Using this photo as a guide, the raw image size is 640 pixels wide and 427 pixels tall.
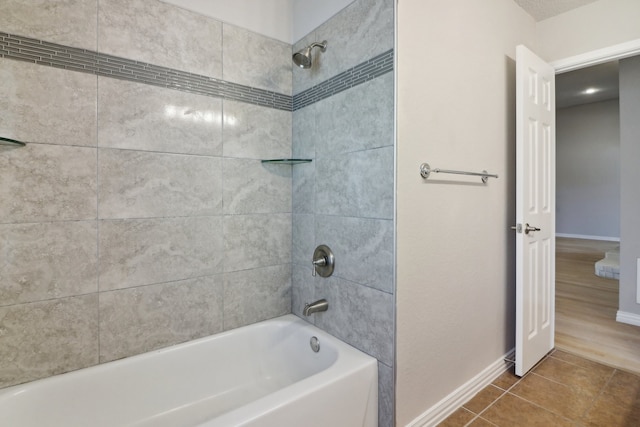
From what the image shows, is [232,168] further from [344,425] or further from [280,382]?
[344,425]

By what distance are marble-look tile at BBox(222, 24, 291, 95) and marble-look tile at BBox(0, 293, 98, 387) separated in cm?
139

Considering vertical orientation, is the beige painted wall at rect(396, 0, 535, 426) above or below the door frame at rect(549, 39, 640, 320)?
below

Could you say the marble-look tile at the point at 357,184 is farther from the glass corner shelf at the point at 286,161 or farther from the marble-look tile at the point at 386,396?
the marble-look tile at the point at 386,396

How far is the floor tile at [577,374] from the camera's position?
1.89m

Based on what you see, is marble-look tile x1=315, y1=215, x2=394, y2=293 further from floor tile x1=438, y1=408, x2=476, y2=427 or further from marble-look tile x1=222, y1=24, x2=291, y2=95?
marble-look tile x1=222, y1=24, x2=291, y2=95

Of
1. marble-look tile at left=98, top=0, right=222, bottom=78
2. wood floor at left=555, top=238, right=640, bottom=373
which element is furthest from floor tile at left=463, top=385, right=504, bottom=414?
marble-look tile at left=98, top=0, right=222, bottom=78

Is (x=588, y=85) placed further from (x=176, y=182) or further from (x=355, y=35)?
(x=176, y=182)

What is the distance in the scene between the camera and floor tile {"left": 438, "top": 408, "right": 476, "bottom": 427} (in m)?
1.61

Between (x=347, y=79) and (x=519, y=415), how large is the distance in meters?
1.96

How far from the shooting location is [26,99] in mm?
1303

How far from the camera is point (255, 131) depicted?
6.30ft

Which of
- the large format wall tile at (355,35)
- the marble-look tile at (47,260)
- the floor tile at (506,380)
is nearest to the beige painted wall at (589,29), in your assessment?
the large format wall tile at (355,35)

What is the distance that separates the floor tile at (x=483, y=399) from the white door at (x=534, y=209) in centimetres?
24

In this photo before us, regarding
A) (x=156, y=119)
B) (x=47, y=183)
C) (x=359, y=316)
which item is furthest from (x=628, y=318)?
(x=47, y=183)
